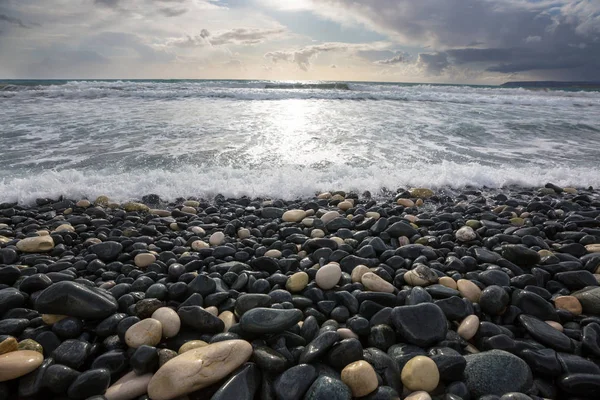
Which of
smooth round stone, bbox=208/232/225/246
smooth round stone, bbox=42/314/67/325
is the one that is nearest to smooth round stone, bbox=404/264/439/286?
smooth round stone, bbox=208/232/225/246

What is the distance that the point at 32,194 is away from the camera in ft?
13.9

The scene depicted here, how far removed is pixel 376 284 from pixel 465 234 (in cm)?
128

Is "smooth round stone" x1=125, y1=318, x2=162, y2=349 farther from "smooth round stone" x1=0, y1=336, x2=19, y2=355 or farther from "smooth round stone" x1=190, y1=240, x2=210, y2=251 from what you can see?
"smooth round stone" x1=190, y1=240, x2=210, y2=251

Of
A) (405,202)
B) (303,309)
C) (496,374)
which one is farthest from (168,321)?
(405,202)

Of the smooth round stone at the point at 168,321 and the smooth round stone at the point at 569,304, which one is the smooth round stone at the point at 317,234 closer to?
the smooth round stone at the point at 168,321

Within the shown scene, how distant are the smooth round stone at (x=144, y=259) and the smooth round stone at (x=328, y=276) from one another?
131 cm

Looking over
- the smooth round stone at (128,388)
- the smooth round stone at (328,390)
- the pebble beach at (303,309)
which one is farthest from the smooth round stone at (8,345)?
the smooth round stone at (328,390)

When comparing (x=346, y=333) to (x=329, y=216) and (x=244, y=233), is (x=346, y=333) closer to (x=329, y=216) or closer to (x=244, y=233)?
(x=244, y=233)

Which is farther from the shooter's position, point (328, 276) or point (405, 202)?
point (405, 202)

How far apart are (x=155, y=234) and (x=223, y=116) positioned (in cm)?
800

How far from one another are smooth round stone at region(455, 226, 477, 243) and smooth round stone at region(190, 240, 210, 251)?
2214 mm

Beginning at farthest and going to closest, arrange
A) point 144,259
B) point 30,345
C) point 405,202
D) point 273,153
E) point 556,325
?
point 273,153, point 405,202, point 144,259, point 556,325, point 30,345

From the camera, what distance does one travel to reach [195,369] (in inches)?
59.2

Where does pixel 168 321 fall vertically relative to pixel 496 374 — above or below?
above
